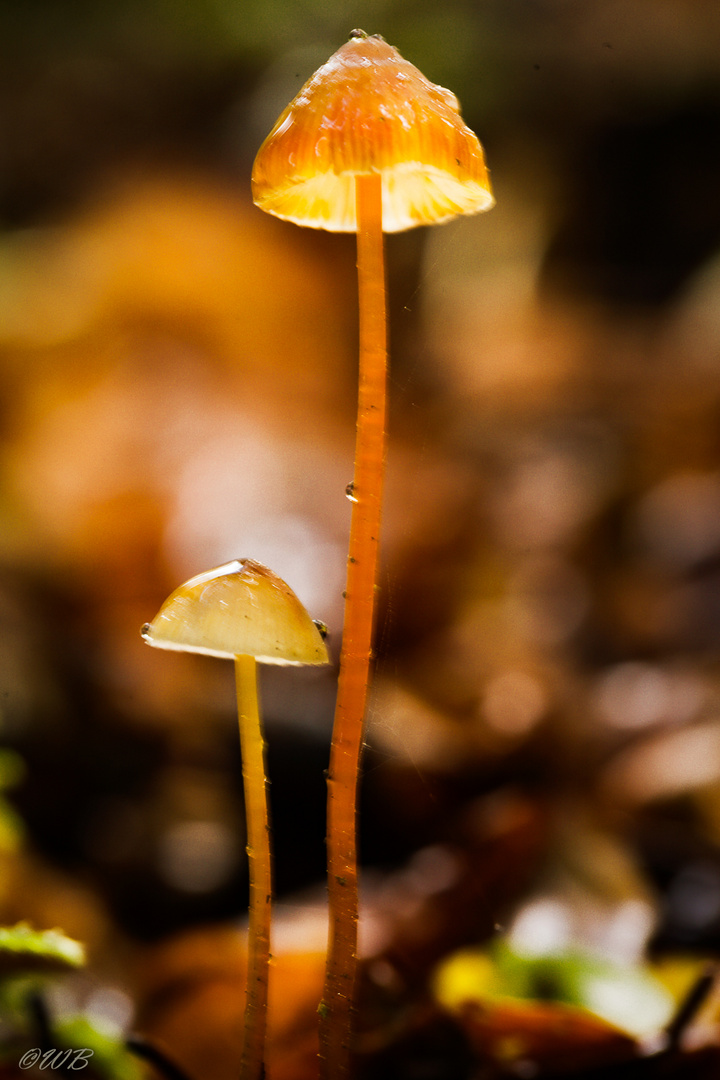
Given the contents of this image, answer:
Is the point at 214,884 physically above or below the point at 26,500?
below

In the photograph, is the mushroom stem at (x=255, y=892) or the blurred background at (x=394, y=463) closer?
the mushroom stem at (x=255, y=892)

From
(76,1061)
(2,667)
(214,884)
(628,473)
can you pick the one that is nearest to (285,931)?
(214,884)

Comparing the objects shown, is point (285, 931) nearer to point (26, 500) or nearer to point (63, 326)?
point (26, 500)

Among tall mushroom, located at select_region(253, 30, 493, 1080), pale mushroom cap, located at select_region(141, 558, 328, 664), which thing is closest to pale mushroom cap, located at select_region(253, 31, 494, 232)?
Answer: tall mushroom, located at select_region(253, 30, 493, 1080)

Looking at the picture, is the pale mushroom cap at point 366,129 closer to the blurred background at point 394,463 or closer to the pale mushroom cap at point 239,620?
the pale mushroom cap at point 239,620

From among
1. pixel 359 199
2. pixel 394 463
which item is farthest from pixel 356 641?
pixel 394 463

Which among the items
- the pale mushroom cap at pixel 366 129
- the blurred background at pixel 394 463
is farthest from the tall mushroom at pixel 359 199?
the blurred background at pixel 394 463
